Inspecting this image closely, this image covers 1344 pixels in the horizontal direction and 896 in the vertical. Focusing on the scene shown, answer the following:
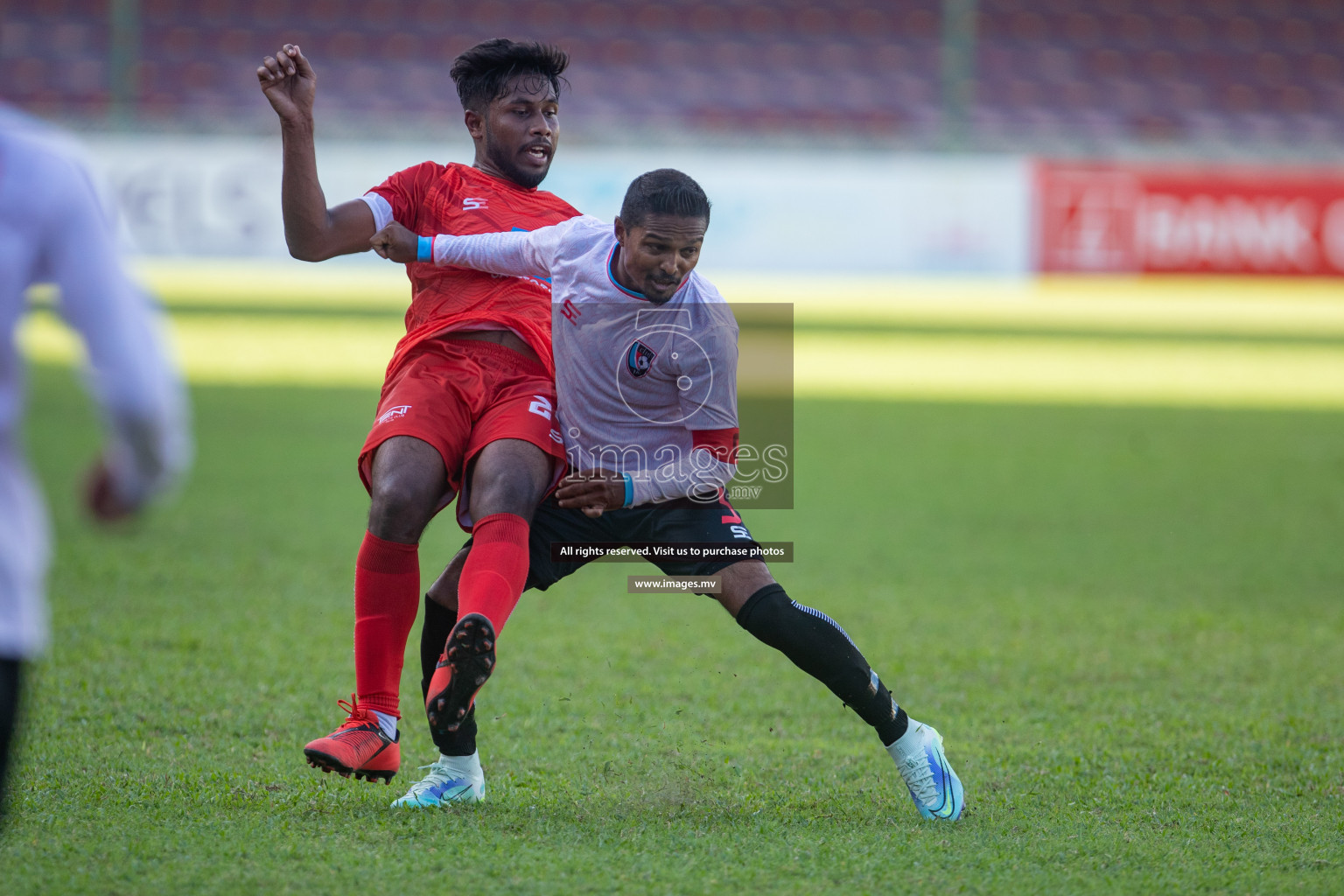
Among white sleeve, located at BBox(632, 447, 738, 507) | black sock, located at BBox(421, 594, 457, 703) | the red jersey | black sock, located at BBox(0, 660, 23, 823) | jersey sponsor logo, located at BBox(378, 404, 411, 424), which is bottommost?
black sock, located at BBox(421, 594, 457, 703)

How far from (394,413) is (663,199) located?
Answer: 88 centimetres

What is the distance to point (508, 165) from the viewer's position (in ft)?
12.8

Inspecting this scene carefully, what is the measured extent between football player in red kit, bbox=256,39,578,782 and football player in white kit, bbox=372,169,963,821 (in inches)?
5.1

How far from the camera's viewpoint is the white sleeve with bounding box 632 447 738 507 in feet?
11.2

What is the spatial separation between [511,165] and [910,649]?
2566 mm

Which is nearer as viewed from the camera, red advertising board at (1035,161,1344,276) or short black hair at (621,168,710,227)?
short black hair at (621,168,710,227)

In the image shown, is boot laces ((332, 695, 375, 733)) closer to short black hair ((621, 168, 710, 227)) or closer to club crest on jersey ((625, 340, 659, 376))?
club crest on jersey ((625, 340, 659, 376))

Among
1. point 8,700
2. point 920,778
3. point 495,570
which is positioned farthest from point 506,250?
point 8,700

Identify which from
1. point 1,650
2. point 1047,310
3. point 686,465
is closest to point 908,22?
point 1047,310

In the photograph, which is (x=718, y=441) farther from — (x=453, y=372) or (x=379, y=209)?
(x=379, y=209)

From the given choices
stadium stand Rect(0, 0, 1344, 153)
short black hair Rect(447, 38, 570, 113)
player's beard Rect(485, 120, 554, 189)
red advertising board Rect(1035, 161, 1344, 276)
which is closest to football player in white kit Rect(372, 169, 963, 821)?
player's beard Rect(485, 120, 554, 189)

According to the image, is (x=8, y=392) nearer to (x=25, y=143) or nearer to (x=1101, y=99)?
(x=25, y=143)

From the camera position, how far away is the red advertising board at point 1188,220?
17.8 m

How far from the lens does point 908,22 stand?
83.8ft
